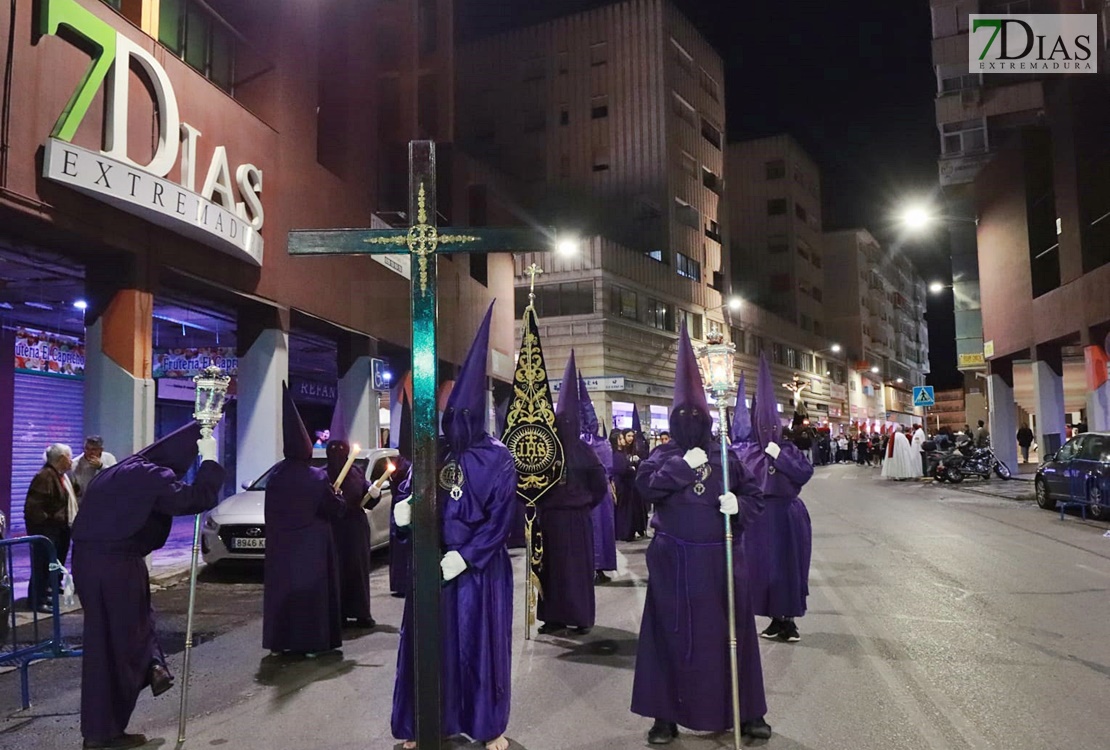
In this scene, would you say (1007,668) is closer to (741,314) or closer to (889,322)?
(741,314)

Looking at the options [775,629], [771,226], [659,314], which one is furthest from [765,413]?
[771,226]

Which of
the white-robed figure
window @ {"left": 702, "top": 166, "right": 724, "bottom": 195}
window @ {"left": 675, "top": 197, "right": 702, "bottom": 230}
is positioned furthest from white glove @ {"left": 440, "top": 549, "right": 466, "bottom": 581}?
window @ {"left": 702, "top": 166, "right": 724, "bottom": 195}

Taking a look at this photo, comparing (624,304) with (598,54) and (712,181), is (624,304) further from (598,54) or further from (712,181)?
(712,181)

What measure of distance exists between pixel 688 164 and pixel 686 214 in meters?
2.94

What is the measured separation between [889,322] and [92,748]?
90.5m

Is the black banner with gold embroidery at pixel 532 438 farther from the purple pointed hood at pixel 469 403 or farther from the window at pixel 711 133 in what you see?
the window at pixel 711 133

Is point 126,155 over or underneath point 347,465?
over

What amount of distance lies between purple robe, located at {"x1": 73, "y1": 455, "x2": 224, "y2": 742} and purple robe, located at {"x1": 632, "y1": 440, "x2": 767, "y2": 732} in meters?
2.87

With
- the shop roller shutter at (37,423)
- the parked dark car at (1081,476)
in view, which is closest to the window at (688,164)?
the parked dark car at (1081,476)

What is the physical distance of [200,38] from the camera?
552 inches

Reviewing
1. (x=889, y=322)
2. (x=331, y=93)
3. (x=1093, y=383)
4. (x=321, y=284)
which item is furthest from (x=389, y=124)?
(x=889, y=322)

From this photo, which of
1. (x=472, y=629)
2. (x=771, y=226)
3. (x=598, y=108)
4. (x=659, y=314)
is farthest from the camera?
(x=771, y=226)

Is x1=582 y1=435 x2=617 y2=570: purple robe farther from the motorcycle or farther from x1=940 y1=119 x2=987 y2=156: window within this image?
x1=940 y1=119 x2=987 y2=156: window

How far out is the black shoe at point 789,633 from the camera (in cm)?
737
